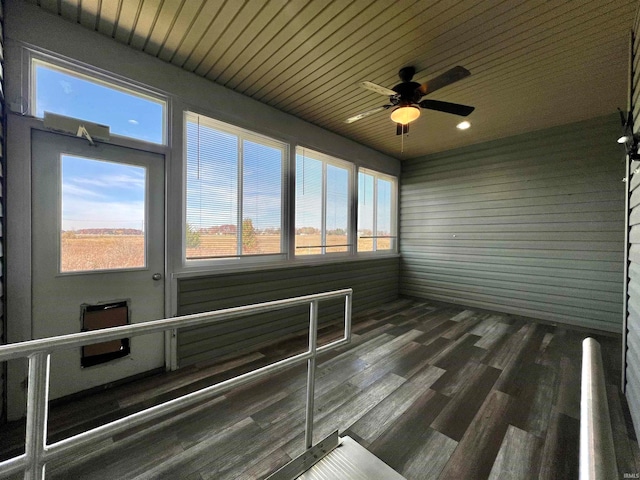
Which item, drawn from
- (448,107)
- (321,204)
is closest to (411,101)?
(448,107)

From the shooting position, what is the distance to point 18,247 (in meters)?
2.06

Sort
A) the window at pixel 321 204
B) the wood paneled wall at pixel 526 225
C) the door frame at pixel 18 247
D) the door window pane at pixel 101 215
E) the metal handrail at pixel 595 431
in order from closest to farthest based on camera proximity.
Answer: the metal handrail at pixel 595 431, the door frame at pixel 18 247, the door window pane at pixel 101 215, the wood paneled wall at pixel 526 225, the window at pixel 321 204

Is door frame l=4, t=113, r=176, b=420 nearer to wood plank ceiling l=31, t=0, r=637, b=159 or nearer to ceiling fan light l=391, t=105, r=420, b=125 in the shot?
wood plank ceiling l=31, t=0, r=637, b=159

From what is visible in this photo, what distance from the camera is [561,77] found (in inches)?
114

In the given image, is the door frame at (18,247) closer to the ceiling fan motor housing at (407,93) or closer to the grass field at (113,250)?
the grass field at (113,250)

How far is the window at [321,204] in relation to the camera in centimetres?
412

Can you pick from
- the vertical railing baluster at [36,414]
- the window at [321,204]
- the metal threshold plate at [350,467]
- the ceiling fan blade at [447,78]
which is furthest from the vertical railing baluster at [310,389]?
the window at [321,204]

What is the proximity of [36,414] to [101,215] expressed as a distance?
2.07 meters

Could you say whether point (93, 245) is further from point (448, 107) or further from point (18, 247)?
point (448, 107)

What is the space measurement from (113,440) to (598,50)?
16.9 ft

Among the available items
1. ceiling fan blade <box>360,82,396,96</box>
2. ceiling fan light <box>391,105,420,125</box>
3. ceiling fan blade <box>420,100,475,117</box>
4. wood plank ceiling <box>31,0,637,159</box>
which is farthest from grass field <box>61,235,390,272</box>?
ceiling fan blade <box>420,100,475,117</box>

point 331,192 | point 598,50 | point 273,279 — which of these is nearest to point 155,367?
point 273,279

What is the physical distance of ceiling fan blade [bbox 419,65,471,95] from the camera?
7.10 feet

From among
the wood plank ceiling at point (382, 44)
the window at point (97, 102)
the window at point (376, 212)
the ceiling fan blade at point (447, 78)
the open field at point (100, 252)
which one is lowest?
the open field at point (100, 252)
